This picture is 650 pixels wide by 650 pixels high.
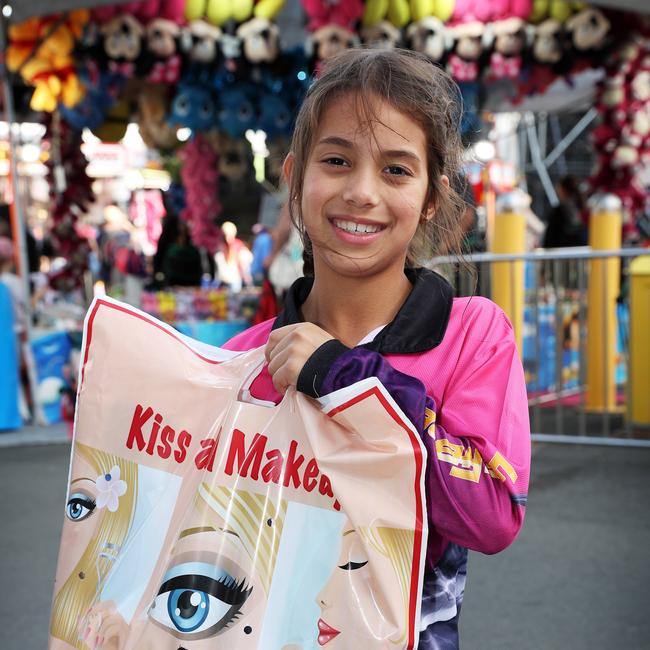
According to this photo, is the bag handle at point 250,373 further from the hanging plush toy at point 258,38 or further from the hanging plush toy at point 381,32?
the hanging plush toy at point 258,38

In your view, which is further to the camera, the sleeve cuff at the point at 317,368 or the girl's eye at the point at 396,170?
the girl's eye at the point at 396,170

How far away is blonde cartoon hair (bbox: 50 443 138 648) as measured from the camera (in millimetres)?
1444

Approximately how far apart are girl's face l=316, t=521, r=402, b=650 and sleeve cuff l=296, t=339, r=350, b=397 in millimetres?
211

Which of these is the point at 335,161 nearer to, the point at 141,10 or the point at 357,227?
the point at 357,227

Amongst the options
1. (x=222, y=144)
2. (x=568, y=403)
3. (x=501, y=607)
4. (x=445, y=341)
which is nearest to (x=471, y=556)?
(x=501, y=607)

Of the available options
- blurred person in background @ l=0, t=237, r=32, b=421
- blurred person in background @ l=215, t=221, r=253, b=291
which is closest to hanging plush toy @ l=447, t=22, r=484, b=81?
blurred person in background @ l=0, t=237, r=32, b=421

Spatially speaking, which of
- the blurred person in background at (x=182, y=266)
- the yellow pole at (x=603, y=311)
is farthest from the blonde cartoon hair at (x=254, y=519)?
the blurred person in background at (x=182, y=266)

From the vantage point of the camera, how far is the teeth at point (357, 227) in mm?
1488

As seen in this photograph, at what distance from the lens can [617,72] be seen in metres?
8.17

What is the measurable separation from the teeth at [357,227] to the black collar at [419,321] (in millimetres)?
141

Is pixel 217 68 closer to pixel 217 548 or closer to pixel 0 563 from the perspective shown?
pixel 0 563

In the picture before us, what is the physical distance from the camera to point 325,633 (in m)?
1.26

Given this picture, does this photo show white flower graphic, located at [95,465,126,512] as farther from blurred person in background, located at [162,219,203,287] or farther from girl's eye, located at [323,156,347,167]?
blurred person in background, located at [162,219,203,287]

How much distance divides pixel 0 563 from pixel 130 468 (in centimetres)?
349
